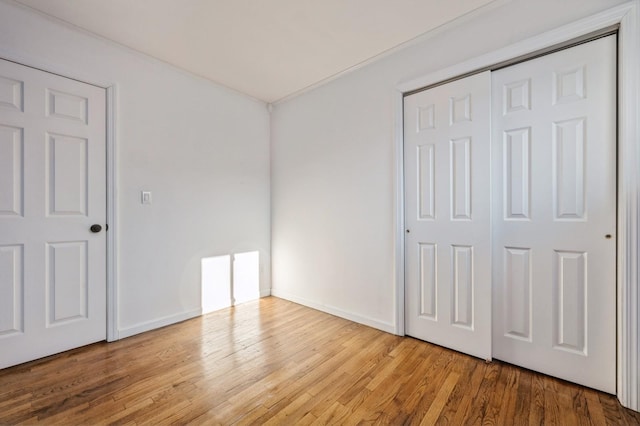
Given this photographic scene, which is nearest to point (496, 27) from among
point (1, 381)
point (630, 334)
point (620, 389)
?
point (630, 334)

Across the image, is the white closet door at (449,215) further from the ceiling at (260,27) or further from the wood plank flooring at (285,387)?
the ceiling at (260,27)

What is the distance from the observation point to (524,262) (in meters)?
1.89

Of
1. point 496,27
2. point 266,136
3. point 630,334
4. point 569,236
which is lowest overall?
point 630,334

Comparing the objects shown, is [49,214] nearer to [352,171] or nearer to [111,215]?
[111,215]

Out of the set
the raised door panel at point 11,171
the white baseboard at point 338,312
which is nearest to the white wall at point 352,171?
the white baseboard at point 338,312

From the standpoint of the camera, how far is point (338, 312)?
114 inches

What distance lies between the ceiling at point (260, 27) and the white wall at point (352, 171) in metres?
0.20

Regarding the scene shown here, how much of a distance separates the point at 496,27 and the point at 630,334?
2.07 meters

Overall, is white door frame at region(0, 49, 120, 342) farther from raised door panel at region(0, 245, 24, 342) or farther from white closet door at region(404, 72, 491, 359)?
white closet door at region(404, 72, 491, 359)

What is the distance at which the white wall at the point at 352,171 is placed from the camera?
6.72 feet

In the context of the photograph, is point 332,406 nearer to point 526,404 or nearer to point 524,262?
point 526,404

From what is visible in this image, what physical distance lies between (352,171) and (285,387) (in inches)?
75.8

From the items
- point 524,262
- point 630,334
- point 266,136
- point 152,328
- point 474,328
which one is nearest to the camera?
point 630,334

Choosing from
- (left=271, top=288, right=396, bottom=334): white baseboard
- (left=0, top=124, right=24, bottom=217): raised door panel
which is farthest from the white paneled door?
(left=271, top=288, right=396, bottom=334): white baseboard
